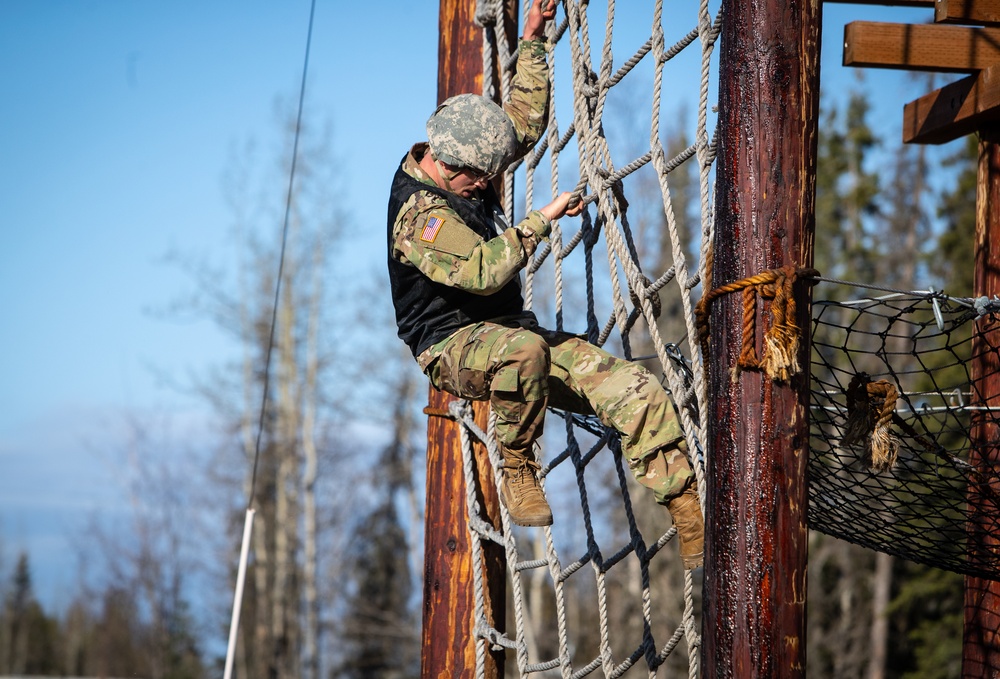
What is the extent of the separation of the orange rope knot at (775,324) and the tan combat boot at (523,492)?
98 cm

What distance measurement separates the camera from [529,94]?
329 centimetres

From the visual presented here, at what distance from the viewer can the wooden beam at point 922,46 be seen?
3.79 metres

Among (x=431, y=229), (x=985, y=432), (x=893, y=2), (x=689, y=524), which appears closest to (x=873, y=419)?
(x=689, y=524)

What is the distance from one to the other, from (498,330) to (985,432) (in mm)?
2007

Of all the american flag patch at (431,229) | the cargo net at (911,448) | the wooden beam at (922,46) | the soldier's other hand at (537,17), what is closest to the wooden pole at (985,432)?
the cargo net at (911,448)

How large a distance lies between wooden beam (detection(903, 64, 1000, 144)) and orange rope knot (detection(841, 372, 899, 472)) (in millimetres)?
1608

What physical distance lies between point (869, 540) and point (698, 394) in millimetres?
1152

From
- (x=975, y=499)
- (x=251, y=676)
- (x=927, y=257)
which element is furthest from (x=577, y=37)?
(x=251, y=676)

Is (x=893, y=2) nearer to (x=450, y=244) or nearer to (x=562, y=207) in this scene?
(x=562, y=207)

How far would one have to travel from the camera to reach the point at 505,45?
352 centimetres

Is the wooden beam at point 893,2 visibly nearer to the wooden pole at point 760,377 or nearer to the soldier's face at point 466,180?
the soldier's face at point 466,180

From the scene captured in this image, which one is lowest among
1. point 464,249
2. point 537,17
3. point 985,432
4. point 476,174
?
point 985,432

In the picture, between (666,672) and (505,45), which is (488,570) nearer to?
(505,45)

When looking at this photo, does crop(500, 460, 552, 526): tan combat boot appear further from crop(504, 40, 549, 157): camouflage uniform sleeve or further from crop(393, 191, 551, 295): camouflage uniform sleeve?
crop(504, 40, 549, 157): camouflage uniform sleeve
